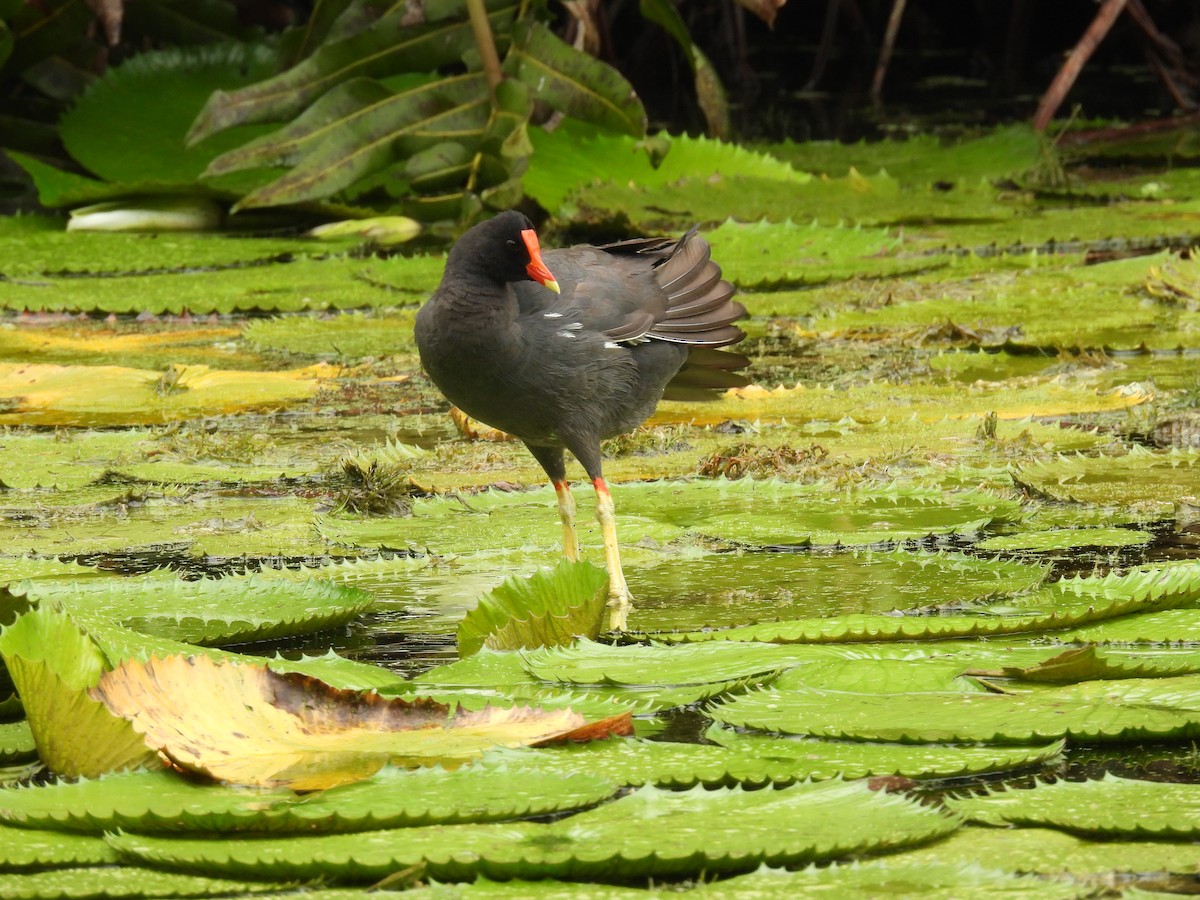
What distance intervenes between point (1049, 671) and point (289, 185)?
208 inches

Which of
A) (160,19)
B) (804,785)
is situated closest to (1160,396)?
(804,785)

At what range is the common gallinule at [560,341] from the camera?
3014mm

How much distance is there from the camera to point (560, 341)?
313 centimetres

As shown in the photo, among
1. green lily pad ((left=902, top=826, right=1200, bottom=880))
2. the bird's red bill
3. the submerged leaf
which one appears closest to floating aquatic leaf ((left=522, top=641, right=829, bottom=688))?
the submerged leaf

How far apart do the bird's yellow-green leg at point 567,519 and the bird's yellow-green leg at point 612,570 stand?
76 millimetres

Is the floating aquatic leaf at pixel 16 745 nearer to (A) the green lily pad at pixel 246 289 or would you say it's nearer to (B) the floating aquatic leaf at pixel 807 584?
(B) the floating aquatic leaf at pixel 807 584

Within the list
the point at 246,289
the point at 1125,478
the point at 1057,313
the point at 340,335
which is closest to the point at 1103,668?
the point at 1125,478

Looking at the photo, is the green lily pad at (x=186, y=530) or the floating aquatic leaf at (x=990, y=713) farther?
the green lily pad at (x=186, y=530)

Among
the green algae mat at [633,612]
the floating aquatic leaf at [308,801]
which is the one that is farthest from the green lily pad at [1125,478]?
the floating aquatic leaf at [308,801]

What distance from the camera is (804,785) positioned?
1.81m

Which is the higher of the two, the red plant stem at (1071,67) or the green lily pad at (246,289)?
the red plant stem at (1071,67)

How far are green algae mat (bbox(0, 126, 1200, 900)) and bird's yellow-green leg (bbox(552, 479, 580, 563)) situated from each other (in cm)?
5

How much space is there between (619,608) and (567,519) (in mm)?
393

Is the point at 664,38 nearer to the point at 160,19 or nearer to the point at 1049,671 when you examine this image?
the point at 160,19
